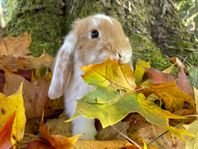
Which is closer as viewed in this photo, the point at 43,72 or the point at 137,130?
the point at 137,130

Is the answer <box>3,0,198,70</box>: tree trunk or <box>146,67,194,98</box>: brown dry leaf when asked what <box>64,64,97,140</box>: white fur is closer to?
<box>146,67,194,98</box>: brown dry leaf

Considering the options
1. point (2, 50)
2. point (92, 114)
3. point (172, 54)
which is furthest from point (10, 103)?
point (172, 54)

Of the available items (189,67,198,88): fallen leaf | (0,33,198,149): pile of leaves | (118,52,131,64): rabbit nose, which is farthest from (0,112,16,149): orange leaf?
(189,67,198,88): fallen leaf

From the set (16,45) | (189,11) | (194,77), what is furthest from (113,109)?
(189,11)

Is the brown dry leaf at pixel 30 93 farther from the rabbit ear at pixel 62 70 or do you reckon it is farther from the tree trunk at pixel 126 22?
the tree trunk at pixel 126 22

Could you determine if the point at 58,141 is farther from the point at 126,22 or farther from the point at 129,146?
the point at 126,22

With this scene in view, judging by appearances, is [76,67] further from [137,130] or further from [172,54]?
[172,54]
